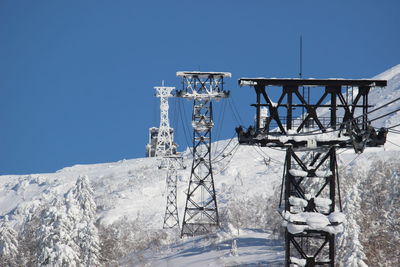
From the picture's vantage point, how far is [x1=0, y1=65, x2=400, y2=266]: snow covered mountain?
4083 centimetres

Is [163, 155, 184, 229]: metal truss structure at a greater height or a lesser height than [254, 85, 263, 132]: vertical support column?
lesser

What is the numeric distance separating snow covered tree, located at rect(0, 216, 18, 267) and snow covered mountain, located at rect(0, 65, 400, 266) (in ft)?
7.47

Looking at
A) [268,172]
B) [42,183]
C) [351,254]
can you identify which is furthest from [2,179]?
[351,254]

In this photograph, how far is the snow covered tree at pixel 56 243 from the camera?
4391 cm

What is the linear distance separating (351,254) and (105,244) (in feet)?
85.6

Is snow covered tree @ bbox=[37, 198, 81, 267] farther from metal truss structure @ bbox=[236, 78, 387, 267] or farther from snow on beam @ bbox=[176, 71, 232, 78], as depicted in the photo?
metal truss structure @ bbox=[236, 78, 387, 267]

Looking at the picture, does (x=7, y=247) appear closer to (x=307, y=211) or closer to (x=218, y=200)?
(x=307, y=211)

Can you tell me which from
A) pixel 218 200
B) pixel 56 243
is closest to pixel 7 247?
pixel 56 243

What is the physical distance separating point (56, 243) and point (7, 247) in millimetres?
14128

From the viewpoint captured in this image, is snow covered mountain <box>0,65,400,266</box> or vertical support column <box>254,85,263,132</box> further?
snow covered mountain <box>0,65,400,266</box>

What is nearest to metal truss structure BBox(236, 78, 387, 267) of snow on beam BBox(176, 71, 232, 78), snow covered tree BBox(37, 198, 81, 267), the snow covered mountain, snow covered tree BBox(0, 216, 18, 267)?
the snow covered mountain

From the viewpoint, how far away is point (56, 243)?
4478cm

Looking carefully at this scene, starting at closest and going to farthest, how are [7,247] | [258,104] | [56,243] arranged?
[258,104], [56,243], [7,247]

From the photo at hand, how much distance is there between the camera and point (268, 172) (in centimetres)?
11381
